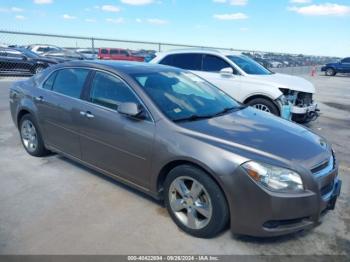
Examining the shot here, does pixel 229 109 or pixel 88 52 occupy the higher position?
pixel 88 52

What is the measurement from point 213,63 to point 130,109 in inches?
214

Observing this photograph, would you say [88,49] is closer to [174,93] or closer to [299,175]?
[174,93]

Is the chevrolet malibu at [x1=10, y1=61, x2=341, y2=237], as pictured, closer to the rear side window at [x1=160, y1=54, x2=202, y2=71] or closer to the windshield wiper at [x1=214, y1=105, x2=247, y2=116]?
the windshield wiper at [x1=214, y1=105, x2=247, y2=116]

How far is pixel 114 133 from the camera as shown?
377 cm

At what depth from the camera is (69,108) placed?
14.2 ft

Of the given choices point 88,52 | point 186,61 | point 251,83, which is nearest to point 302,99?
point 251,83

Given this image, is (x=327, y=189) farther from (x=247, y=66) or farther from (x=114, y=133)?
(x=247, y=66)

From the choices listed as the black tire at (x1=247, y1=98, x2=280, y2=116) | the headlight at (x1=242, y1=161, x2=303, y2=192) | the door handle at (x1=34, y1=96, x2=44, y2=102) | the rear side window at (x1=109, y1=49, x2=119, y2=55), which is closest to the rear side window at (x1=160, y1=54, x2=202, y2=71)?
the black tire at (x1=247, y1=98, x2=280, y2=116)

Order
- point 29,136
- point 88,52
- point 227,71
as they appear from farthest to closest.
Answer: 1. point 88,52
2. point 227,71
3. point 29,136

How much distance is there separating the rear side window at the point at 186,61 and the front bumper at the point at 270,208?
614cm

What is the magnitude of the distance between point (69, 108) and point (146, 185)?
1515 millimetres

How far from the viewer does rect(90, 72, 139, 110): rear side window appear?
12.5 ft

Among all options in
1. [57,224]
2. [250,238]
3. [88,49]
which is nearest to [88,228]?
[57,224]

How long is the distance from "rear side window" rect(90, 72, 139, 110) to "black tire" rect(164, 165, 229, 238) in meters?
0.97
